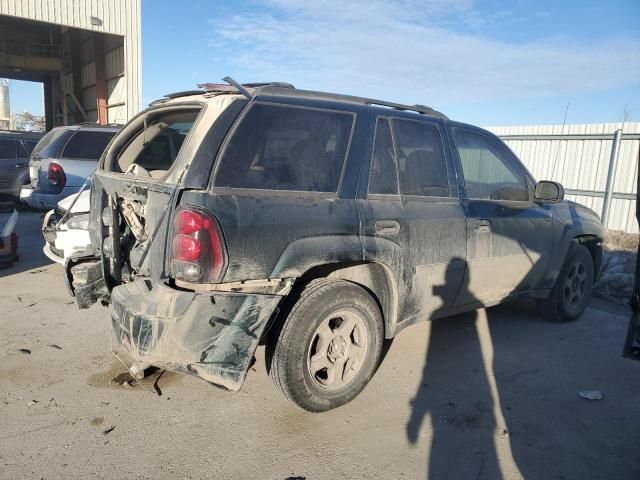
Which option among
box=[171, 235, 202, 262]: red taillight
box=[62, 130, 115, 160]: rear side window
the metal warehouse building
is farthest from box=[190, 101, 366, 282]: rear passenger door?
the metal warehouse building

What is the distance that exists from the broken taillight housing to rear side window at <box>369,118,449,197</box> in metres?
1.16

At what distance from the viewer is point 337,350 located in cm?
319

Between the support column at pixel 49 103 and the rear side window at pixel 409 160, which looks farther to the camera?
the support column at pixel 49 103

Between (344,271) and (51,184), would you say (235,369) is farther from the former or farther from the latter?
(51,184)

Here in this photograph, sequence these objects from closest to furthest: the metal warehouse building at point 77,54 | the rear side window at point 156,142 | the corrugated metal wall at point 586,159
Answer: the rear side window at point 156,142 → the corrugated metal wall at point 586,159 → the metal warehouse building at point 77,54

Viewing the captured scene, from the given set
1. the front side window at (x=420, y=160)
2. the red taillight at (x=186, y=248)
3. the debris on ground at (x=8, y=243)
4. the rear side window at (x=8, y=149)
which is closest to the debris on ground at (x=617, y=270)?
the front side window at (x=420, y=160)

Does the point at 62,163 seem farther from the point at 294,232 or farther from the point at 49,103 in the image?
the point at 49,103

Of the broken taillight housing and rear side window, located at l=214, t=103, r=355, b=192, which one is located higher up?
rear side window, located at l=214, t=103, r=355, b=192

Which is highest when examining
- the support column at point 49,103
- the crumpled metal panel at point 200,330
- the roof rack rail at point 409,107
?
the support column at point 49,103

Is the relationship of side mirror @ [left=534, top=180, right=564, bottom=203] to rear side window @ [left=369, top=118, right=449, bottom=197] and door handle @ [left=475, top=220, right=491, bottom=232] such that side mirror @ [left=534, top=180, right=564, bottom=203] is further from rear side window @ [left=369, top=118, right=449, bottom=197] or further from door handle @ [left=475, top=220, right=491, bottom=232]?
rear side window @ [left=369, top=118, right=449, bottom=197]

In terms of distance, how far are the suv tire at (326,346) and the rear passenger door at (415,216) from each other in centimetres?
31

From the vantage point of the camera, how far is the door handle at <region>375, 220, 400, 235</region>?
125 inches

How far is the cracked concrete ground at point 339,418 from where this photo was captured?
2.65 meters

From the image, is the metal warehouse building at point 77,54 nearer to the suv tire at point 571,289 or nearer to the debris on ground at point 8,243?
the debris on ground at point 8,243
